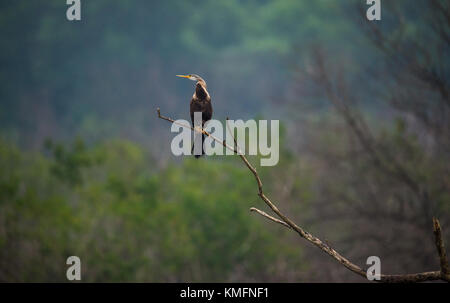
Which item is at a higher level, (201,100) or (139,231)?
(201,100)

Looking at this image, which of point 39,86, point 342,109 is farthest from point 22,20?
point 342,109

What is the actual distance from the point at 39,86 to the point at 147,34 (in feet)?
35.3

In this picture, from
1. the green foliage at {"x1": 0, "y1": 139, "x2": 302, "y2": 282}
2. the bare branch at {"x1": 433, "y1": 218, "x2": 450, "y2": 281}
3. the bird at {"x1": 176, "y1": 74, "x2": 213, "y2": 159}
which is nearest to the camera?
the bare branch at {"x1": 433, "y1": 218, "x2": 450, "y2": 281}

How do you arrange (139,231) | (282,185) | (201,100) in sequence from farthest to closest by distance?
(139,231), (282,185), (201,100)

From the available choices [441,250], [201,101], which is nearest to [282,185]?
[201,101]

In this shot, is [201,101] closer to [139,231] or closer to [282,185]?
[282,185]


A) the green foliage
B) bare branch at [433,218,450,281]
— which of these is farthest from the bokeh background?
bare branch at [433,218,450,281]

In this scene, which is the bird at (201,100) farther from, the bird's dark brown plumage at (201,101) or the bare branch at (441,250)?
the bare branch at (441,250)

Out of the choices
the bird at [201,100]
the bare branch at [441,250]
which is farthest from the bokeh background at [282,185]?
→ the bare branch at [441,250]

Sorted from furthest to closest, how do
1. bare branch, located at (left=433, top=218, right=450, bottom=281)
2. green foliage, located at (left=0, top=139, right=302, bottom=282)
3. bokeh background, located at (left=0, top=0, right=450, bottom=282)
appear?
green foliage, located at (left=0, top=139, right=302, bottom=282) → bokeh background, located at (left=0, top=0, right=450, bottom=282) → bare branch, located at (left=433, top=218, right=450, bottom=281)

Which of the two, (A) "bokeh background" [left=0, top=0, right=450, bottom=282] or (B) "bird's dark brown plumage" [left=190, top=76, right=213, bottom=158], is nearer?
(B) "bird's dark brown plumage" [left=190, top=76, right=213, bottom=158]

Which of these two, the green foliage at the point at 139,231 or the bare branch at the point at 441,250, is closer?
the bare branch at the point at 441,250

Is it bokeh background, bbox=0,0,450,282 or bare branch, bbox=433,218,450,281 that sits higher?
bokeh background, bbox=0,0,450,282

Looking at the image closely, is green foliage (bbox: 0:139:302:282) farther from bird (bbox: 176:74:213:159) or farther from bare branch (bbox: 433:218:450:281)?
bare branch (bbox: 433:218:450:281)
